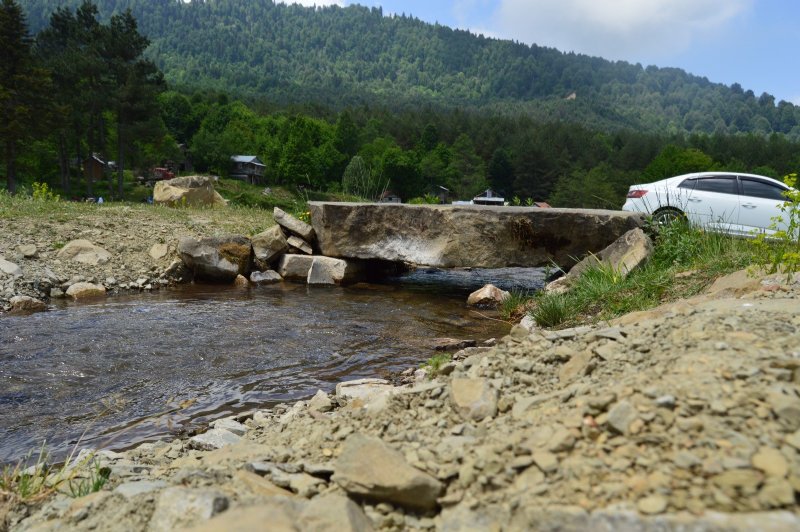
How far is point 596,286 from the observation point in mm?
7191

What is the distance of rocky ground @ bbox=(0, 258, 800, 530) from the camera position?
1884mm

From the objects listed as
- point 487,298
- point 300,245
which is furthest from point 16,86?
point 487,298

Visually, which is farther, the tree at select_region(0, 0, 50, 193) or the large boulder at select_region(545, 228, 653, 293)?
the tree at select_region(0, 0, 50, 193)

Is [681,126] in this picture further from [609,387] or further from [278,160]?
[609,387]

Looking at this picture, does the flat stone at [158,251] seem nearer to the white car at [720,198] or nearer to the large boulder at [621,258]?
the large boulder at [621,258]

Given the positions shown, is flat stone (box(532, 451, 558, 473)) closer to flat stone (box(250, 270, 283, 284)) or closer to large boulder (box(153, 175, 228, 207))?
flat stone (box(250, 270, 283, 284))

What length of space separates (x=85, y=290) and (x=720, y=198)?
11757 millimetres

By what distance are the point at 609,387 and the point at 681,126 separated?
217985 millimetres

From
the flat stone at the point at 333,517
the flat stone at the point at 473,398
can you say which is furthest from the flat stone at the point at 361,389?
the flat stone at the point at 333,517

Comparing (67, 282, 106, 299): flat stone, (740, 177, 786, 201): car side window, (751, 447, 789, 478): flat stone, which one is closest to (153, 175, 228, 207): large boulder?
(67, 282, 106, 299): flat stone

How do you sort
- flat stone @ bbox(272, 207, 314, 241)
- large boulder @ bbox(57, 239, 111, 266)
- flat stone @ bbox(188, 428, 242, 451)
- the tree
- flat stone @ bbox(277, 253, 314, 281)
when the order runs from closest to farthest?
flat stone @ bbox(188, 428, 242, 451), large boulder @ bbox(57, 239, 111, 266), flat stone @ bbox(277, 253, 314, 281), flat stone @ bbox(272, 207, 314, 241), the tree

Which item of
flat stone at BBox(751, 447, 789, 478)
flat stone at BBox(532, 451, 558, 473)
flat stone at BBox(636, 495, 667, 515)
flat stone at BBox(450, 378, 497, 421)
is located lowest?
flat stone at BBox(450, 378, 497, 421)

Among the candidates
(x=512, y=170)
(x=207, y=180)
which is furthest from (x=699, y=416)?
(x=512, y=170)

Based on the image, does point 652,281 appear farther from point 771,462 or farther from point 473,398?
point 771,462
